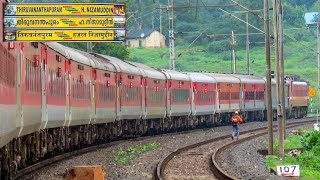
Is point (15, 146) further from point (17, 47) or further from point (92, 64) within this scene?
point (92, 64)

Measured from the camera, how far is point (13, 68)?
1574cm

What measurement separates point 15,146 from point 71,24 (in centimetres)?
344

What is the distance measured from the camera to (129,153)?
29.1 m

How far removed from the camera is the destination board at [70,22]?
741 inches

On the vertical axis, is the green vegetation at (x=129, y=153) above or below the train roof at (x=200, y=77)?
below

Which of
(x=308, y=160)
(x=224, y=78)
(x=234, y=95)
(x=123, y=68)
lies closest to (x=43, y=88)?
(x=308, y=160)

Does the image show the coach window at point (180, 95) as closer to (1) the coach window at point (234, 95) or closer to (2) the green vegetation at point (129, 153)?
(1) the coach window at point (234, 95)

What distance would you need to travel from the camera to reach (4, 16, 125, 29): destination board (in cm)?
1883

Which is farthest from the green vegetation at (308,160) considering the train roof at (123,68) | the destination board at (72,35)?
the train roof at (123,68)

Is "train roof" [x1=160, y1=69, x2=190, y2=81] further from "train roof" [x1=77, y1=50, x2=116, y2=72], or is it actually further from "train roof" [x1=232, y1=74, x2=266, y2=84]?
"train roof" [x1=77, y1=50, x2=116, y2=72]

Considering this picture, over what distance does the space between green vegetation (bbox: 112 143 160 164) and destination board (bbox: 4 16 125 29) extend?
6051 millimetres

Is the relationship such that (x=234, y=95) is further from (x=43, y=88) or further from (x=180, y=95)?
(x=43, y=88)

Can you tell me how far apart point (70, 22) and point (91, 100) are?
13107mm

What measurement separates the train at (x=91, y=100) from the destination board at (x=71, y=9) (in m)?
0.81
